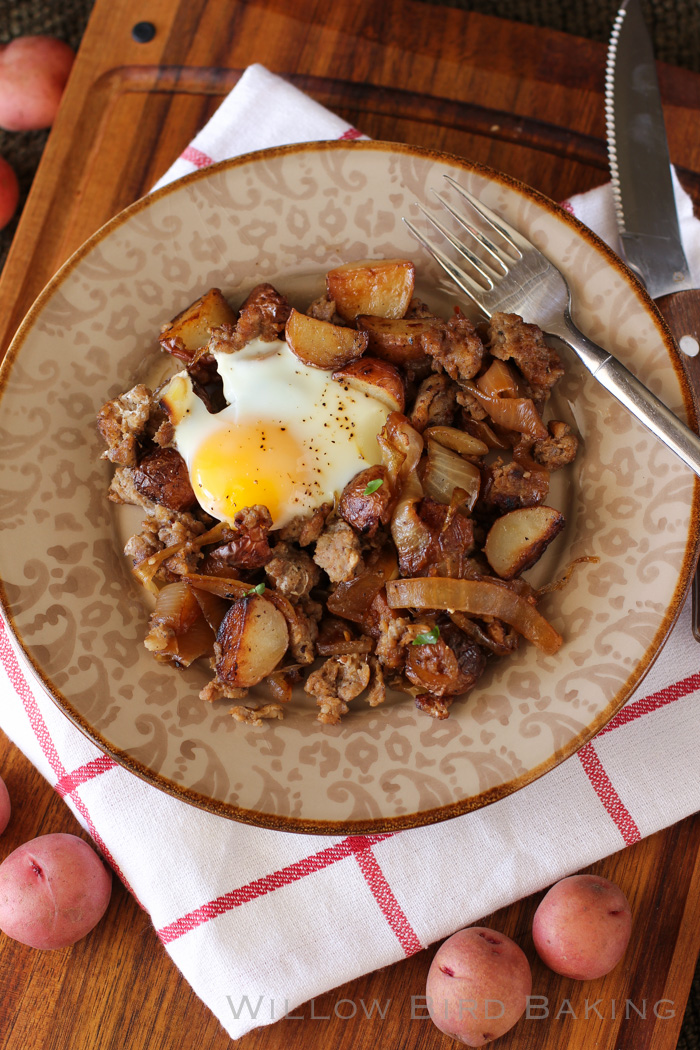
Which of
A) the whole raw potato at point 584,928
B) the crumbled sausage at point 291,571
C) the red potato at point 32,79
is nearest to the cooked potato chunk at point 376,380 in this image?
the crumbled sausage at point 291,571

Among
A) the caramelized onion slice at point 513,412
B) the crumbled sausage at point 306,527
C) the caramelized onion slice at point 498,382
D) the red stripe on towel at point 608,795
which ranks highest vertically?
the caramelized onion slice at point 498,382

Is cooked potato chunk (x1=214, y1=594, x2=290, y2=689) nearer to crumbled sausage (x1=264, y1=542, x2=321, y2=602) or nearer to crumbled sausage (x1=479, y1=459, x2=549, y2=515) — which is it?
crumbled sausage (x1=264, y1=542, x2=321, y2=602)

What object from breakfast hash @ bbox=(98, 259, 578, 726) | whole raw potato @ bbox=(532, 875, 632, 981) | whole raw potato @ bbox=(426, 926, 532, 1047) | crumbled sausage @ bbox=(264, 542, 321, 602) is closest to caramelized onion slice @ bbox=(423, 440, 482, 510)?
breakfast hash @ bbox=(98, 259, 578, 726)

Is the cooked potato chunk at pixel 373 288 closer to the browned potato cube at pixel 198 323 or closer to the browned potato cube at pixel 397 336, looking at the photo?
the browned potato cube at pixel 397 336

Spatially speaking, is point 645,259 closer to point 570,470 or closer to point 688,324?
point 688,324

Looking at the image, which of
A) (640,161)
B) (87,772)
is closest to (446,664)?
(87,772)

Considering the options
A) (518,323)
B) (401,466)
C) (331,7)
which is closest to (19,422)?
(401,466)
